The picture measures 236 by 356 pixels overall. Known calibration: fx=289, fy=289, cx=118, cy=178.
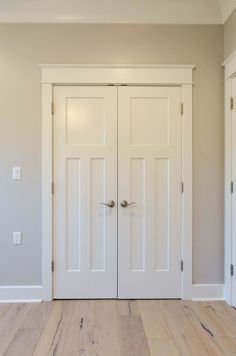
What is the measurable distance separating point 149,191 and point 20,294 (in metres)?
1.57

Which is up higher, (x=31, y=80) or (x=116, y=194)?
(x=31, y=80)

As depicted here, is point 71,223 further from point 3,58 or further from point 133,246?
point 3,58

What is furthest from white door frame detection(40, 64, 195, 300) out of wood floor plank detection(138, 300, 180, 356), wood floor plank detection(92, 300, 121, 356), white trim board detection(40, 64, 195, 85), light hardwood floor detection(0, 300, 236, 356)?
wood floor plank detection(92, 300, 121, 356)

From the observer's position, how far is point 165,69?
275 cm

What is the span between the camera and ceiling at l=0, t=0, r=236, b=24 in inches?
108

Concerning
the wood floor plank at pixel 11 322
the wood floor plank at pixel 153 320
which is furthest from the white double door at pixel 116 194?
the wood floor plank at pixel 11 322

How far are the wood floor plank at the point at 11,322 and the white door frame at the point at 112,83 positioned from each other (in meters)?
0.24

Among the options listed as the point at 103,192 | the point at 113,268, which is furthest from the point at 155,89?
the point at 113,268

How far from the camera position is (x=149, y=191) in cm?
278

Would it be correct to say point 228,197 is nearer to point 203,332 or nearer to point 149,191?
point 149,191

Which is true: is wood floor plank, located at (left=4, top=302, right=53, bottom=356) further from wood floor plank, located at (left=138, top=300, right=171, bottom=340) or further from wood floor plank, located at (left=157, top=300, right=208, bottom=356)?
wood floor plank, located at (left=157, top=300, right=208, bottom=356)

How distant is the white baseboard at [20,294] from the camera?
8.98ft

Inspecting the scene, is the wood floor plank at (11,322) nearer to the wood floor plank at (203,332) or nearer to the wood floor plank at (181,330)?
the wood floor plank at (181,330)

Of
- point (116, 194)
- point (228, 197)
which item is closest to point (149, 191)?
point (116, 194)
